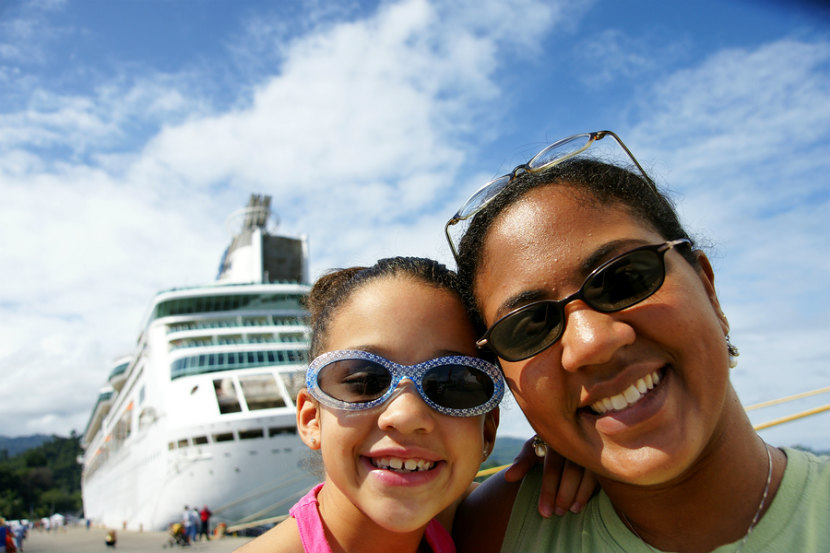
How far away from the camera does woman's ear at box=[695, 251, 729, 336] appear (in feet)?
6.39

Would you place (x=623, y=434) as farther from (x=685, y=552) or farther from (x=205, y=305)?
(x=205, y=305)

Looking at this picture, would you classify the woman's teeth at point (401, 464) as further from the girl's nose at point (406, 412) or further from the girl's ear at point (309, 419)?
the girl's ear at point (309, 419)

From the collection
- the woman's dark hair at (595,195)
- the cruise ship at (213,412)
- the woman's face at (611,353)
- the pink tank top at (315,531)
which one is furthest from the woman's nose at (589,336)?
the cruise ship at (213,412)

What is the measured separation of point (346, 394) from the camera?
2059 millimetres

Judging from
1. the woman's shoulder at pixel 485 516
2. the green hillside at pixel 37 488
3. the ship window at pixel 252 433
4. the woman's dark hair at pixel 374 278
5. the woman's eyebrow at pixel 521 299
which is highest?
the woman's dark hair at pixel 374 278

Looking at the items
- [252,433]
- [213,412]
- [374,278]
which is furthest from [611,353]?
[213,412]

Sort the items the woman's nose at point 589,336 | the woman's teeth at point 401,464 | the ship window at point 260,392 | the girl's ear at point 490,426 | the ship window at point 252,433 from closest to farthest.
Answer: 1. the woman's nose at point 589,336
2. the woman's teeth at point 401,464
3. the girl's ear at point 490,426
4. the ship window at point 252,433
5. the ship window at point 260,392

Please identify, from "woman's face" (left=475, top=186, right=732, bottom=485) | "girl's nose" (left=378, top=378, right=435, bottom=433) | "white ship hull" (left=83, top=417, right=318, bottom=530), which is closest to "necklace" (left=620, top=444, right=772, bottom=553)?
"woman's face" (left=475, top=186, right=732, bottom=485)

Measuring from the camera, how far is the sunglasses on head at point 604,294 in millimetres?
1741

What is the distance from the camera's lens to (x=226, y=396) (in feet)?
63.1

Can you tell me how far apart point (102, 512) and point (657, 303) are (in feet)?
135

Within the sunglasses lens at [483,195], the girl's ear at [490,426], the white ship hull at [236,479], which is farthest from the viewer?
the white ship hull at [236,479]

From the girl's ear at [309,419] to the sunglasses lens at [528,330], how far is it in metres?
0.95

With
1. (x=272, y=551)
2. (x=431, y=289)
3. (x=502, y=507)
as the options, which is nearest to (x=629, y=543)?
(x=502, y=507)
